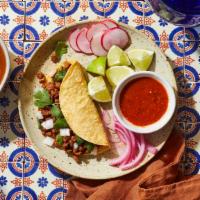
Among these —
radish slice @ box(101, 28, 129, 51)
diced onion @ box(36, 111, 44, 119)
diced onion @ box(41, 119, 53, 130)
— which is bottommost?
diced onion @ box(41, 119, 53, 130)

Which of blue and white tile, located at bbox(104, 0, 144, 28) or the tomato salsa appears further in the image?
blue and white tile, located at bbox(104, 0, 144, 28)

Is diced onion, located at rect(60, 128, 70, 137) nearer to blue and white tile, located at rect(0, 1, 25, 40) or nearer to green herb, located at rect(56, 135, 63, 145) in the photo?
green herb, located at rect(56, 135, 63, 145)

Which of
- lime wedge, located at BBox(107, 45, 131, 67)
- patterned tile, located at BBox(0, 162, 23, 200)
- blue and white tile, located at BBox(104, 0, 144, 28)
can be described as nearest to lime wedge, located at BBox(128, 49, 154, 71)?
lime wedge, located at BBox(107, 45, 131, 67)

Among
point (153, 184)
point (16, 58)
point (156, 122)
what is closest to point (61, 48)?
point (16, 58)

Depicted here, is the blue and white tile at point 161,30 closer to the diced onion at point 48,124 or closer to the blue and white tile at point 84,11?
the blue and white tile at point 84,11

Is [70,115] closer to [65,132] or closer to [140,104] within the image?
[65,132]

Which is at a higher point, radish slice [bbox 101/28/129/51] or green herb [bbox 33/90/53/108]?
radish slice [bbox 101/28/129/51]

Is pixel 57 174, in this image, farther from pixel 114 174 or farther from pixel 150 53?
pixel 150 53

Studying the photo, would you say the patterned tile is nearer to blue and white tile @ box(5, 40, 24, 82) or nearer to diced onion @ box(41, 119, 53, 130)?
diced onion @ box(41, 119, 53, 130)
